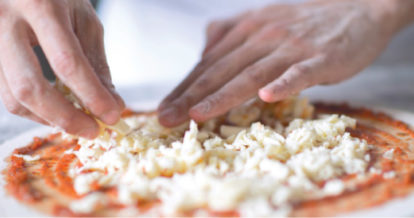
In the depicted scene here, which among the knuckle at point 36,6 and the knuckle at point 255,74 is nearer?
the knuckle at point 36,6

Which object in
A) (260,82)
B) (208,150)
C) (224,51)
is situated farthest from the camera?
(224,51)

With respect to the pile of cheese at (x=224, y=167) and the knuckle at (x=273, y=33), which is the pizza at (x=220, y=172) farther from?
the knuckle at (x=273, y=33)

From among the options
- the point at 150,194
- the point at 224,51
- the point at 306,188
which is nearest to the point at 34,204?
the point at 150,194

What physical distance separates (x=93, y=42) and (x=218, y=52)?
39cm

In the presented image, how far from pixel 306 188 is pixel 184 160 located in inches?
7.5

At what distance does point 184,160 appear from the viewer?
1.97 feet

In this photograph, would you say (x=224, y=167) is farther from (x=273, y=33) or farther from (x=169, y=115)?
(x=273, y=33)

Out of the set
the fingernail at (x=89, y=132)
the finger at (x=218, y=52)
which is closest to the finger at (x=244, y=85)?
the finger at (x=218, y=52)

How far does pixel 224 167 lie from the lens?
1.97ft

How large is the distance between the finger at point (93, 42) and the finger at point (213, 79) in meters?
0.16

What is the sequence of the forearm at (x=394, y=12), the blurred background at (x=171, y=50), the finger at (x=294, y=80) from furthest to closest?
the blurred background at (x=171, y=50), the forearm at (x=394, y=12), the finger at (x=294, y=80)

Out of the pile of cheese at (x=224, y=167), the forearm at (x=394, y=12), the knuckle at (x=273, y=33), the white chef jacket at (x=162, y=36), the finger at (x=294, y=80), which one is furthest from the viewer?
the white chef jacket at (x=162, y=36)

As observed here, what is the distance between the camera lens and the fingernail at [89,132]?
642mm

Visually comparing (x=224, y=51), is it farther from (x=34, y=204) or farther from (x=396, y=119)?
(x=34, y=204)
